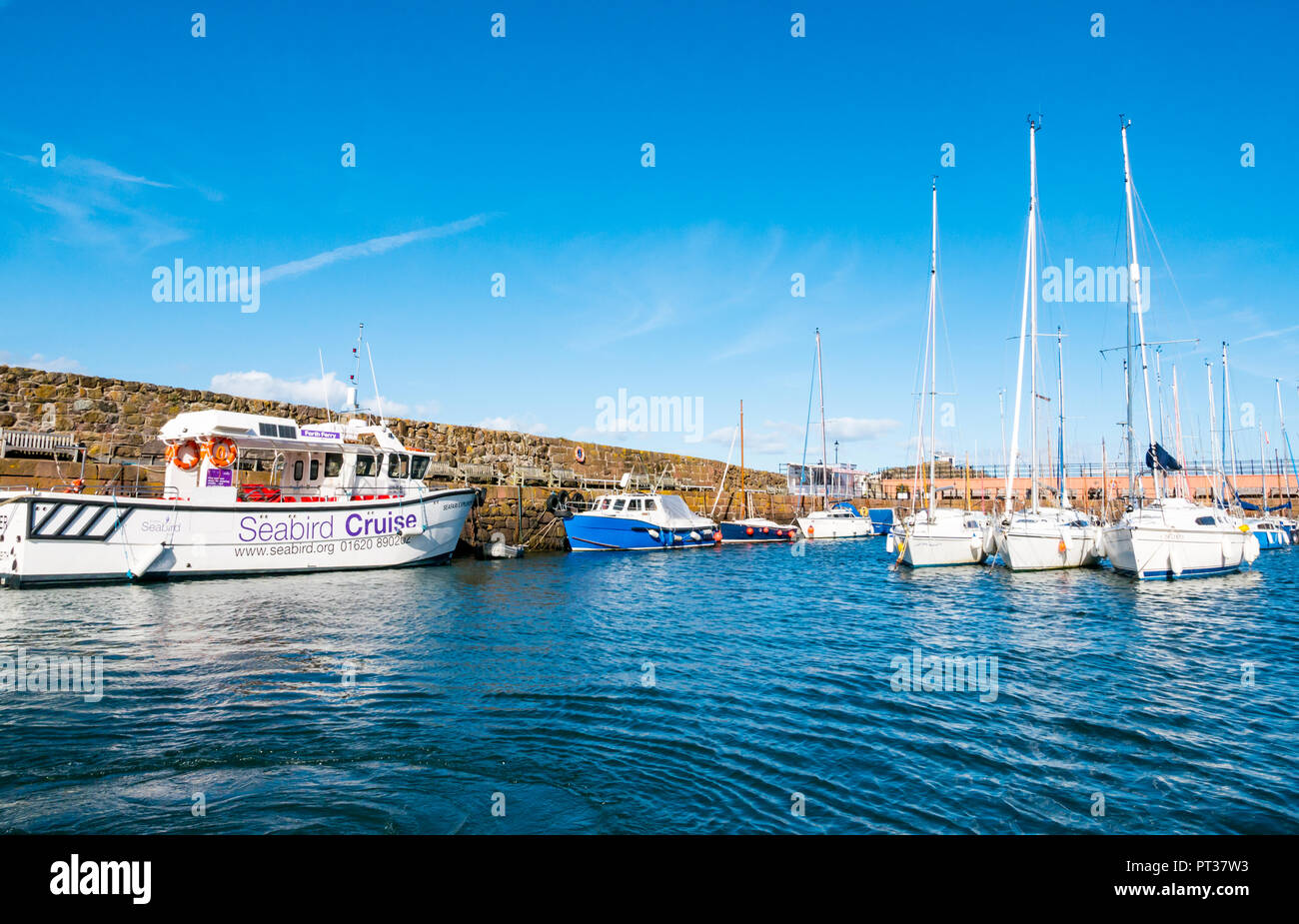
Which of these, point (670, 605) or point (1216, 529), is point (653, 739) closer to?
point (670, 605)

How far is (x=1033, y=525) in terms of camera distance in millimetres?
25594

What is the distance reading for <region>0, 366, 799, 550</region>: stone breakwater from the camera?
24.5m

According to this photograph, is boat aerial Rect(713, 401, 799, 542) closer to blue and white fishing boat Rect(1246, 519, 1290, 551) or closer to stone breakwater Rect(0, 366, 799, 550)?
stone breakwater Rect(0, 366, 799, 550)

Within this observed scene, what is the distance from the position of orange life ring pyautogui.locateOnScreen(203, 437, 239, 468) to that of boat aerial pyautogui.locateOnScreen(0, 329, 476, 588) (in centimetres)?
3

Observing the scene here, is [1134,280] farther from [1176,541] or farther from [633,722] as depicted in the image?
[633,722]

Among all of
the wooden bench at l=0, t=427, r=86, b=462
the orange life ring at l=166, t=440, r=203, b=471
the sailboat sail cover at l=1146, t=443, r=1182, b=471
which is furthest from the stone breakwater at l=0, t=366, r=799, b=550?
the sailboat sail cover at l=1146, t=443, r=1182, b=471

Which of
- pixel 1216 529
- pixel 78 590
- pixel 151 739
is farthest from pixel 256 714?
pixel 1216 529

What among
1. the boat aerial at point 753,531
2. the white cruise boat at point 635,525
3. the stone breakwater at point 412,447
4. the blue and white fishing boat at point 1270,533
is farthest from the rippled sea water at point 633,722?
the blue and white fishing boat at point 1270,533

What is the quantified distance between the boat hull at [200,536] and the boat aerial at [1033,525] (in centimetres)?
1970

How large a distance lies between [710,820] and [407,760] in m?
3.00
